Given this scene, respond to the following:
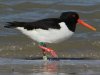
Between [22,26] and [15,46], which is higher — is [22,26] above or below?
above

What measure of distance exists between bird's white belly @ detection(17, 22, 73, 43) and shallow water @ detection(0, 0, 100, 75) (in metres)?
0.74

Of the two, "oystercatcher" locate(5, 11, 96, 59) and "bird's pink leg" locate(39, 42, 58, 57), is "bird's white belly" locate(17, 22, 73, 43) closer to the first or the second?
"oystercatcher" locate(5, 11, 96, 59)

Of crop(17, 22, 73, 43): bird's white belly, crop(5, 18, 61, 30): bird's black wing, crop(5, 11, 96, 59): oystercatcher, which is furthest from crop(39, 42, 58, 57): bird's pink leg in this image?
crop(5, 18, 61, 30): bird's black wing

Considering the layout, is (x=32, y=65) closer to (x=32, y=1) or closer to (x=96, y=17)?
(x=96, y=17)

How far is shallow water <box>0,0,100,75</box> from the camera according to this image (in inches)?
369

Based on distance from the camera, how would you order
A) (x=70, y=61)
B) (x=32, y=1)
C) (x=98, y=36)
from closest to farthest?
(x=70, y=61) → (x=98, y=36) → (x=32, y=1)

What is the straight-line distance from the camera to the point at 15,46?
1276 cm

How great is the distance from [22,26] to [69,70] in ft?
8.48

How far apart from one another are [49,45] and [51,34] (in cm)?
194

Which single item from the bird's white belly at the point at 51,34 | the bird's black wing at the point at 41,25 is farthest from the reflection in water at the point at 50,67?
the bird's black wing at the point at 41,25

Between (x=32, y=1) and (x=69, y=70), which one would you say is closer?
(x=69, y=70)

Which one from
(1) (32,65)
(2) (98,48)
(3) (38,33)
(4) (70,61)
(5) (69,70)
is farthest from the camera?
(2) (98,48)

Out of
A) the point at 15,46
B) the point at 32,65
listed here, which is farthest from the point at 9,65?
the point at 15,46

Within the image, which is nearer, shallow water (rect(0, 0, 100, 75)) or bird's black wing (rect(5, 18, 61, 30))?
shallow water (rect(0, 0, 100, 75))
